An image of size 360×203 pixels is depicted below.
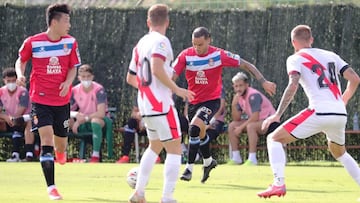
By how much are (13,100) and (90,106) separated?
5.38ft

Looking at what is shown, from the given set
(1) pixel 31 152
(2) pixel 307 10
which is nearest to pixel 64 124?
(1) pixel 31 152

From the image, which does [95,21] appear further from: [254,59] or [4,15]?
[254,59]

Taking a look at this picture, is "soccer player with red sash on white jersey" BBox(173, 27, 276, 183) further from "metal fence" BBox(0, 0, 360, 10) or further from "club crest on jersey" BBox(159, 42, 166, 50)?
"metal fence" BBox(0, 0, 360, 10)

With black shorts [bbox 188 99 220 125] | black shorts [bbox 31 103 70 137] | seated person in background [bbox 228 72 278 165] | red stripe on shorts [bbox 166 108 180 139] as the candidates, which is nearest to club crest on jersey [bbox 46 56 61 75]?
black shorts [bbox 31 103 70 137]

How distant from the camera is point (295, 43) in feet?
41.8

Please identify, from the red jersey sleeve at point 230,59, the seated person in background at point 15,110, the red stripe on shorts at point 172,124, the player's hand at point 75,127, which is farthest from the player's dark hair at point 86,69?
the red stripe on shorts at point 172,124

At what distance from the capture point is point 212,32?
77.5 feet

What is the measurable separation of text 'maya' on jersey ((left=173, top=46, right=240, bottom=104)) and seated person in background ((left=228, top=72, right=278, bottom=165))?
5615mm

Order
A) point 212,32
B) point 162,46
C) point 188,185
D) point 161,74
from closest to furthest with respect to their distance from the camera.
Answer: point 161,74 → point 162,46 → point 188,185 → point 212,32

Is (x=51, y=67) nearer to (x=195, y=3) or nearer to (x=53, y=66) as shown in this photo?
(x=53, y=66)

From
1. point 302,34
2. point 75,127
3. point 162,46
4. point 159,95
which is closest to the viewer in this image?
point 162,46

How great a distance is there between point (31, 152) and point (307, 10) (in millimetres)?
6606

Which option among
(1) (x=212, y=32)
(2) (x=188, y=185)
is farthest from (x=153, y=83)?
(1) (x=212, y=32)

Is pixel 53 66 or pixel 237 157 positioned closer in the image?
pixel 53 66
